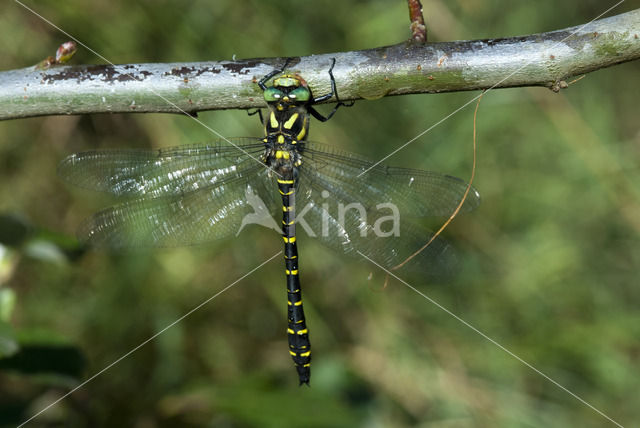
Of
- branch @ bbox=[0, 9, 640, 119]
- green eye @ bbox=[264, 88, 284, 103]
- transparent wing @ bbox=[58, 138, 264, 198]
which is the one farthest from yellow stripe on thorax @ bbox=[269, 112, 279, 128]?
branch @ bbox=[0, 9, 640, 119]

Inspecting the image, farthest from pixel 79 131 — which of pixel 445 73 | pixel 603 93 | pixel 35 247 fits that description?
pixel 603 93

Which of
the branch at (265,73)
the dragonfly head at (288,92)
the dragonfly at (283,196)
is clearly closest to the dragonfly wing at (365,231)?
the dragonfly at (283,196)

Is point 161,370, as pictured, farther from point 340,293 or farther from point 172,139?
point 172,139

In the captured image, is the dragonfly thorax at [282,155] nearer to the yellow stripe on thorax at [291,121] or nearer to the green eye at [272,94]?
the yellow stripe on thorax at [291,121]

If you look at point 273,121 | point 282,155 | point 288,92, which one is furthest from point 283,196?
point 288,92

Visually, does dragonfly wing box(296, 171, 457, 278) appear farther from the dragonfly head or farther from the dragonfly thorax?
the dragonfly head

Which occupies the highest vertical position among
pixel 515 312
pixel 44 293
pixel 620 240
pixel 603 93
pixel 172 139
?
pixel 603 93
